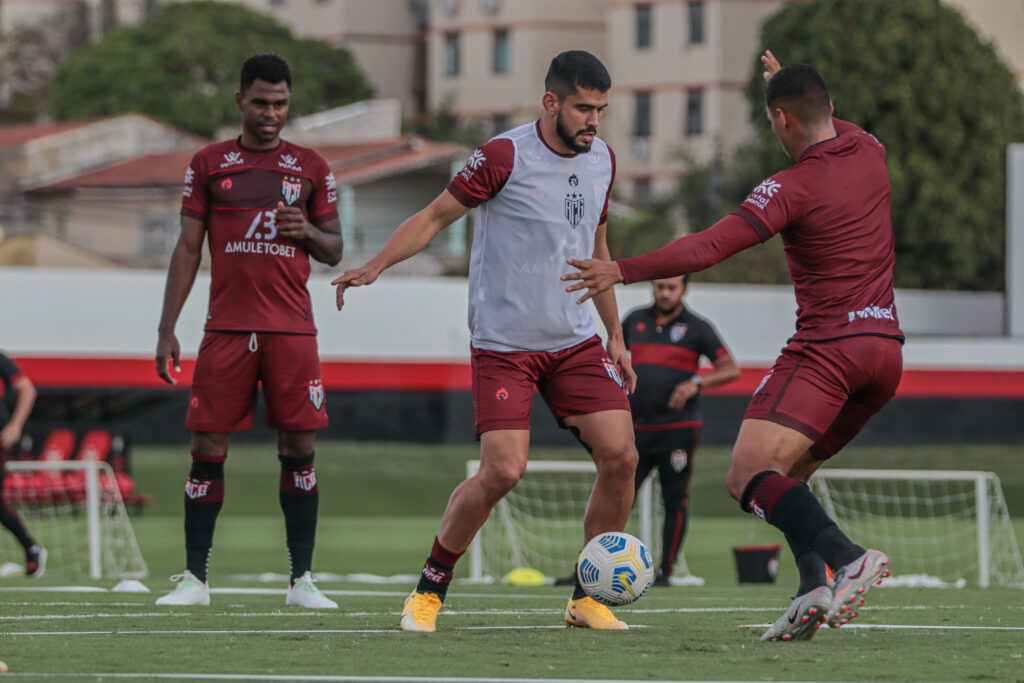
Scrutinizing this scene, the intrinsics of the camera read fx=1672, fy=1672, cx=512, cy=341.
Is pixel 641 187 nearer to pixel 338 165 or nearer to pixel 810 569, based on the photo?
pixel 338 165

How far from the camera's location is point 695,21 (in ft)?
204

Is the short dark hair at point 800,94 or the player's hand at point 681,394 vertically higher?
the short dark hair at point 800,94

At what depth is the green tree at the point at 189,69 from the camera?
6044 centimetres

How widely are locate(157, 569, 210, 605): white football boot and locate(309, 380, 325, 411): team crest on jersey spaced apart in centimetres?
94

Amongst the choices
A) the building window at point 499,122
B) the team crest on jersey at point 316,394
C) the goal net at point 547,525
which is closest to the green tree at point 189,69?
the building window at point 499,122

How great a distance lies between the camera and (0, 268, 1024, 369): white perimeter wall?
940 inches

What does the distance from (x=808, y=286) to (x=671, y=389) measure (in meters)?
4.89

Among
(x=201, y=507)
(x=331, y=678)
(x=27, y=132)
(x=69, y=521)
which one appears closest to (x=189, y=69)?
(x=27, y=132)

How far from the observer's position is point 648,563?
634 cm

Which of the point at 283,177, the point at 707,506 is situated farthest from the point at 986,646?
the point at 707,506

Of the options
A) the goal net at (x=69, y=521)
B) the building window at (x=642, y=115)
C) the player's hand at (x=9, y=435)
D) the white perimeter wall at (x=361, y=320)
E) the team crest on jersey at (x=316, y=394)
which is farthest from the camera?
the building window at (x=642, y=115)

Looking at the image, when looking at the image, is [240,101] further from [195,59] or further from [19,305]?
[195,59]

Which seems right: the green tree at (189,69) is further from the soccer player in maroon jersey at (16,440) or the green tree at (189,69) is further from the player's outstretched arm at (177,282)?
the player's outstretched arm at (177,282)

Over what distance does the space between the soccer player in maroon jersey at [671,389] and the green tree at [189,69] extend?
4969 centimetres
